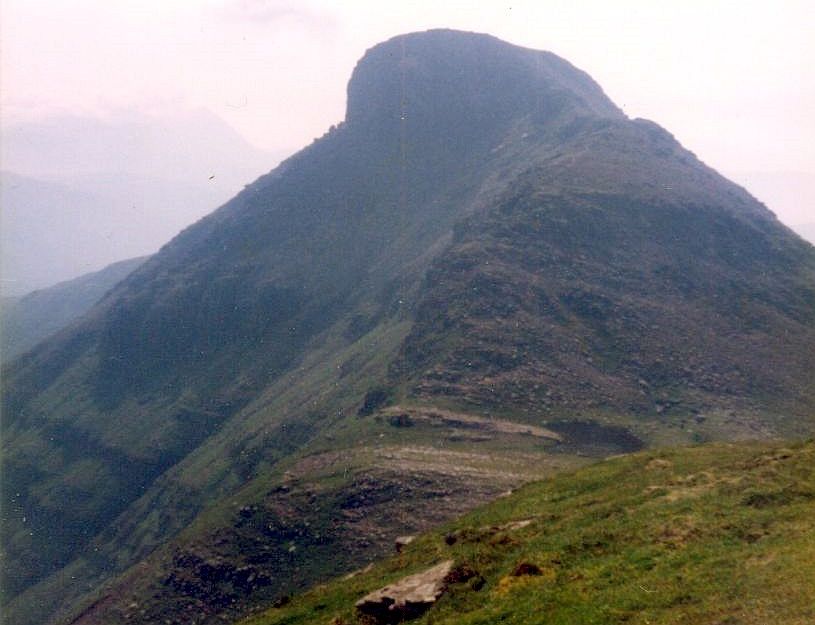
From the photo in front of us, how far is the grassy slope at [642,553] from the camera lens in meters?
15.9

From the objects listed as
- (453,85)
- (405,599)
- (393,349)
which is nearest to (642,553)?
(405,599)

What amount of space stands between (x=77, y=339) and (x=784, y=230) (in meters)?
164

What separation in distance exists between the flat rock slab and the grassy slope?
0.61 meters

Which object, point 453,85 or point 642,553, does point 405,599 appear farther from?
point 453,85

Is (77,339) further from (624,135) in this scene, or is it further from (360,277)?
(624,135)

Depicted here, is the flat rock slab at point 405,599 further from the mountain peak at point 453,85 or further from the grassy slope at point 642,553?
the mountain peak at point 453,85

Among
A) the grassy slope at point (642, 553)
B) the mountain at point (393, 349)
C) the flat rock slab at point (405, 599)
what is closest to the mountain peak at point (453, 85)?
the mountain at point (393, 349)

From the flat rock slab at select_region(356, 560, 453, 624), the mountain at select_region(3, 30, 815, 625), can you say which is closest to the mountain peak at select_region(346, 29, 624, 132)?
the mountain at select_region(3, 30, 815, 625)

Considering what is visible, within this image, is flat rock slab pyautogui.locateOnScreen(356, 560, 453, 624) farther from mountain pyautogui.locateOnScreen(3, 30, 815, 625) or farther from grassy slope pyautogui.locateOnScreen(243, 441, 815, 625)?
mountain pyautogui.locateOnScreen(3, 30, 815, 625)

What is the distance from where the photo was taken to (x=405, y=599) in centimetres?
2139

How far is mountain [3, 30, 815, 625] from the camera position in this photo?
51438 mm

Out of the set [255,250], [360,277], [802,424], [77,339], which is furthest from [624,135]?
[77,339]

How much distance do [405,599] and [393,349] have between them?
218ft

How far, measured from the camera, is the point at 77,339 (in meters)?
172
